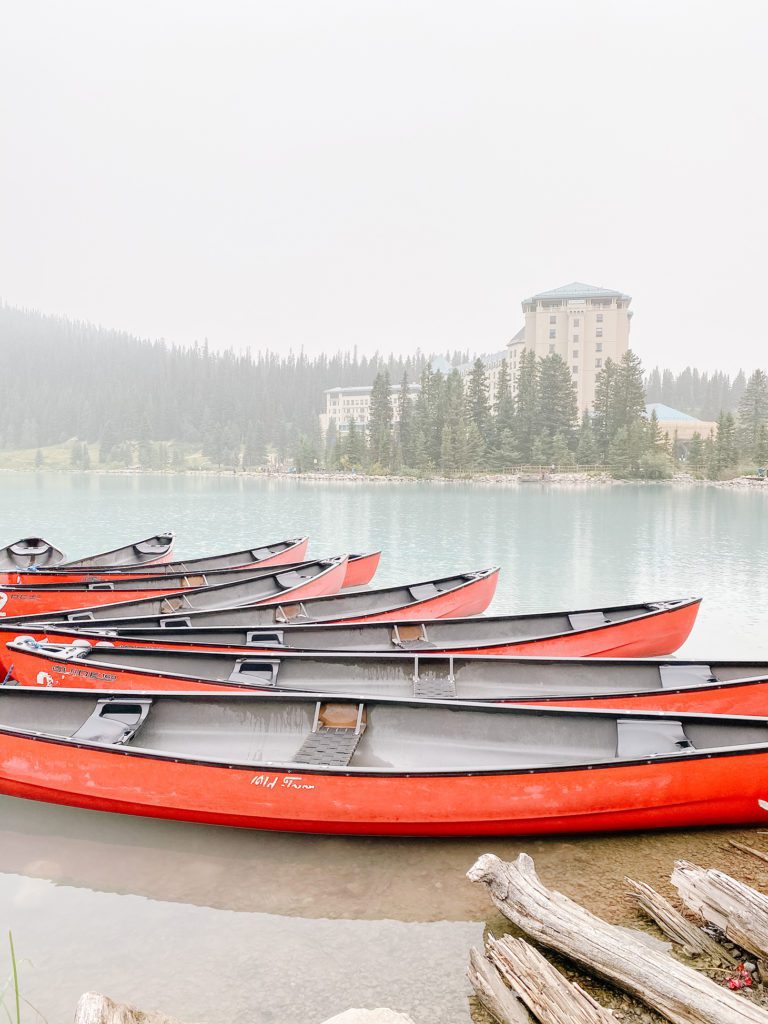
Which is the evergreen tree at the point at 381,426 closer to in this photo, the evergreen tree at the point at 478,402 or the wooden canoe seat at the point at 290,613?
the evergreen tree at the point at 478,402

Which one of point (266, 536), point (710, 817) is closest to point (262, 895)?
point (710, 817)

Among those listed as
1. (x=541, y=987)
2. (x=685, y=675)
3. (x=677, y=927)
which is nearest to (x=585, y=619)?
(x=685, y=675)

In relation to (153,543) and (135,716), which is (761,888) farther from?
(153,543)

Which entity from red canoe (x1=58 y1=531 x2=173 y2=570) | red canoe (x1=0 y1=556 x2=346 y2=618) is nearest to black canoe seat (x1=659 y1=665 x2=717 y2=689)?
red canoe (x1=0 y1=556 x2=346 y2=618)

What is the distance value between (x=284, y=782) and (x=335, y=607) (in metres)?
8.63

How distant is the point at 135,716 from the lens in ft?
28.2

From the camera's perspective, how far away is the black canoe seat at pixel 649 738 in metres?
7.67

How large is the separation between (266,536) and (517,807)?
120 feet

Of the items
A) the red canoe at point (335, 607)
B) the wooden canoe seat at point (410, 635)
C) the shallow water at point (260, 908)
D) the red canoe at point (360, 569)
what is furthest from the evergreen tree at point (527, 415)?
the shallow water at point (260, 908)

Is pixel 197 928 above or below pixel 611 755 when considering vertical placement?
below

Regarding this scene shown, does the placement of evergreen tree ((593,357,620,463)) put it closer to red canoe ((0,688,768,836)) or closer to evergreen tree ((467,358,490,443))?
evergreen tree ((467,358,490,443))

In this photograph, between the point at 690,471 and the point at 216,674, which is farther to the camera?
the point at 690,471

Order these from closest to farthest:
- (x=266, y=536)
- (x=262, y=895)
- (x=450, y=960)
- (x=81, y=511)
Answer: (x=450, y=960), (x=262, y=895), (x=266, y=536), (x=81, y=511)

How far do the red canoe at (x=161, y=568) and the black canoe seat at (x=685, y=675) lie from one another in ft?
41.6
